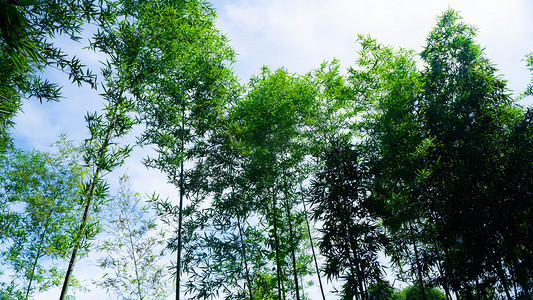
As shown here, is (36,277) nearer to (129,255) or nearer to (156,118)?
(129,255)

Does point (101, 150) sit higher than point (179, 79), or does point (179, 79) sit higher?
point (179, 79)

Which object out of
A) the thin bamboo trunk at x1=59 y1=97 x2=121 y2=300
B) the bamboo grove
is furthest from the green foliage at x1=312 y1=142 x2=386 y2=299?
the thin bamboo trunk at x1=59 y1=97 x2=121 y2=300

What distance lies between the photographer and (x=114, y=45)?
15.5 ft

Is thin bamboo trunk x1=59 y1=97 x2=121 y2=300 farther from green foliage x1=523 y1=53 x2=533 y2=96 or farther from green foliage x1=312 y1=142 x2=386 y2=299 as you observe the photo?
green foliage x1=523 y1=53 x2=533 y2=96

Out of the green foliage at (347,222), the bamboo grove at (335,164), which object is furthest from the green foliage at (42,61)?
the green foliage at (347,222)

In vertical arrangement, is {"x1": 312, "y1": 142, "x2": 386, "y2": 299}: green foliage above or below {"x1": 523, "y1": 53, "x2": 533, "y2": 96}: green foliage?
below

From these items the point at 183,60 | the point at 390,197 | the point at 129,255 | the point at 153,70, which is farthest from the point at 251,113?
the point at 129,255

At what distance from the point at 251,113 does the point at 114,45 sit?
9.48ft

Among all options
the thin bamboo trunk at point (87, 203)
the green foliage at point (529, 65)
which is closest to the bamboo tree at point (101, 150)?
the thin bamboo trunk at point (87, 203)

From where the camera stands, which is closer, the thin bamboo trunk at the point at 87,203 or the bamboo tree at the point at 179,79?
the thin bamboo trunk at the point at 87,203

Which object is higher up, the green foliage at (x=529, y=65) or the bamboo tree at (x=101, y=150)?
the green foliage at (x=529, y=65)

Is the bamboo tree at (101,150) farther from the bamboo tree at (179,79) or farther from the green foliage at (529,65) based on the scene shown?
the green foliage at (529,65)

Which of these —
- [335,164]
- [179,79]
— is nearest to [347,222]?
[335,164]

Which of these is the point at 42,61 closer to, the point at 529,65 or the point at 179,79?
the point at 179,79
